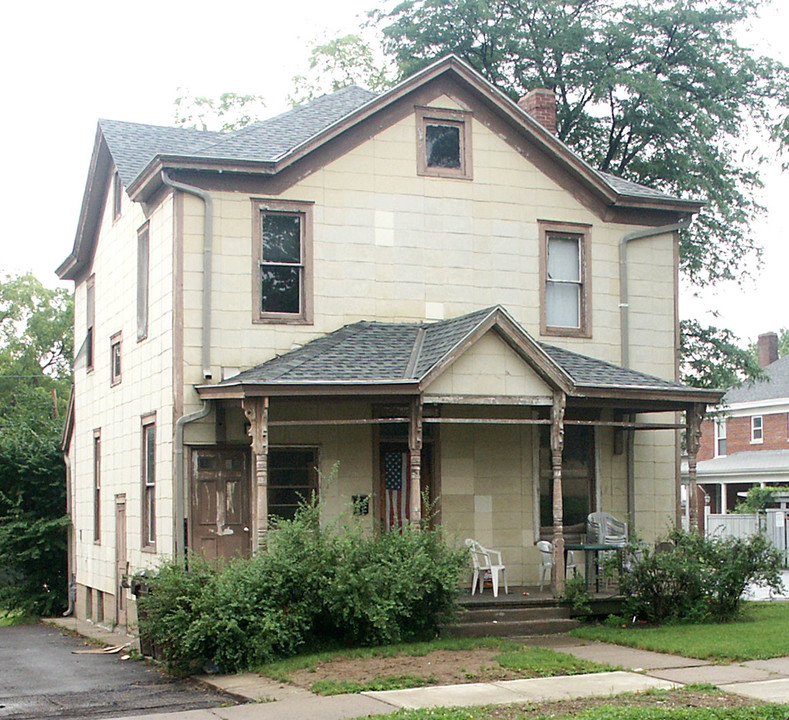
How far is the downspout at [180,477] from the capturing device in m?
16.8

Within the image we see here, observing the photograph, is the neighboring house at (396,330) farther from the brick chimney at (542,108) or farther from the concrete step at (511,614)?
the brick chimney at (542,108)

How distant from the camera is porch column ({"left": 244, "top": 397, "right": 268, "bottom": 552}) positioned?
15258mm

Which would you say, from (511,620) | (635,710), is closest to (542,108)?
(511,620)

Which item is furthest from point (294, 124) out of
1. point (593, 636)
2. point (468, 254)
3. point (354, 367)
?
point (593, 636)

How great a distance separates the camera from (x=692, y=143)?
86.8ft

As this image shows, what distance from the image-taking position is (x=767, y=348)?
5150cm

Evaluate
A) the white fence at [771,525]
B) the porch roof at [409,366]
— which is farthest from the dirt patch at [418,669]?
the white fence at [771,525]

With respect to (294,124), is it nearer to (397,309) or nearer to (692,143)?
(397,309)

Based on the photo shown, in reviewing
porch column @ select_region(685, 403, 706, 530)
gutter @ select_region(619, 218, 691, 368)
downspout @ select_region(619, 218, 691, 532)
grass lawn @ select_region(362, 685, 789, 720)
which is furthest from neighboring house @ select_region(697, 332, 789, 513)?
grass lawn @ select_region(362, 685, 789, 720)

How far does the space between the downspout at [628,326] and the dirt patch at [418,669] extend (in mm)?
6397

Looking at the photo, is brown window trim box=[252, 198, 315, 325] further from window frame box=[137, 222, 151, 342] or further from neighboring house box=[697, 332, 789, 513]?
neighboring house box=[697, 332, 789, 513]

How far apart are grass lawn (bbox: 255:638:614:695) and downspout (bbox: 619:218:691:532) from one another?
5823mm

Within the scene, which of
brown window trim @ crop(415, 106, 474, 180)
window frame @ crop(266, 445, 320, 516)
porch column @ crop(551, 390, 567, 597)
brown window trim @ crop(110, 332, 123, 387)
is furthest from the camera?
brown window trim @ crop(110, 332, 123, 387)

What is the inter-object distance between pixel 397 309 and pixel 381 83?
2045 centimetres
